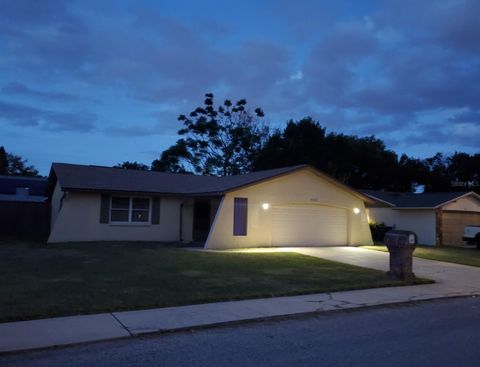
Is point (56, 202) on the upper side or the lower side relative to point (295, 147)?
lower

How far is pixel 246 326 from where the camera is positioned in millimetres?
7656

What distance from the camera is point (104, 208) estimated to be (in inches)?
835

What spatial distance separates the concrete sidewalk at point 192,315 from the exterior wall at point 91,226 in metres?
13.3

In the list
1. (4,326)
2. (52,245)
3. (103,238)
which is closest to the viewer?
(4,326)

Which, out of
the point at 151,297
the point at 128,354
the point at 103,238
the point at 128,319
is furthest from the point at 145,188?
the point at 128,354

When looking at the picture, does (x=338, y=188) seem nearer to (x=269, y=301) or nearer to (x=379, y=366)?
(x=269, y=301)

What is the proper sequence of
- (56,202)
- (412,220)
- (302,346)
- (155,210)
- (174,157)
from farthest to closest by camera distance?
(174,157), (412,220), (56,202), (155,210), (302,346)

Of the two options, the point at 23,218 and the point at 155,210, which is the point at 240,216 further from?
the point at 23,218

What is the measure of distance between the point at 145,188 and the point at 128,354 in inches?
651

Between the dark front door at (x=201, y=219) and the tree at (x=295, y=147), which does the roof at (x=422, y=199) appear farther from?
the tree at (x=295, y=147)

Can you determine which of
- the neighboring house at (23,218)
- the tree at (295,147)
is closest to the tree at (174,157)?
the tree at (295,147)

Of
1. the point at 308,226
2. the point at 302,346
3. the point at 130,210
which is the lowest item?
the point at 302,346

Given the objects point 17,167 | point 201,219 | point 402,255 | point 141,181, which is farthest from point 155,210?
point 17,167

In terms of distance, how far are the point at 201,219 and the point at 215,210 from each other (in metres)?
1.51
